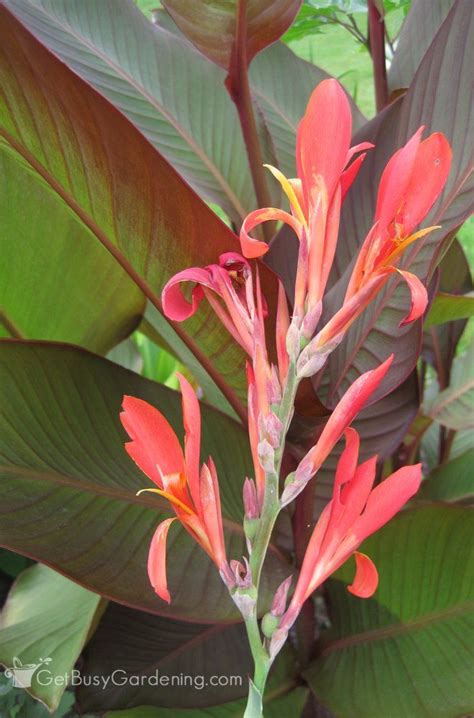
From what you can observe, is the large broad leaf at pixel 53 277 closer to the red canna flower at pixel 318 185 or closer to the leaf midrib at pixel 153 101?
the leaf midrib at pixel 153 101

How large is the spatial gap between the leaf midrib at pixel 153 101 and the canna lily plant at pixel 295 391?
592 mm

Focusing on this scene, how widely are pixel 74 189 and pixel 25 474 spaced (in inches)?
10.6

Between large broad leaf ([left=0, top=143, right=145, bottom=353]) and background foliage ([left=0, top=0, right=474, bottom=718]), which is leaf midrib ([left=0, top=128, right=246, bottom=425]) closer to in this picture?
background foliage ([left=0, top=0, right=474, bottom=718])

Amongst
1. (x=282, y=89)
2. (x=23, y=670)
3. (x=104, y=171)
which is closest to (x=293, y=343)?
(x=104, y=171)

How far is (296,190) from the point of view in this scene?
40 centimetres

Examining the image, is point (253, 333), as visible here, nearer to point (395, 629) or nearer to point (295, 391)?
point (295, 391)

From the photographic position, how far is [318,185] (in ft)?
1.24

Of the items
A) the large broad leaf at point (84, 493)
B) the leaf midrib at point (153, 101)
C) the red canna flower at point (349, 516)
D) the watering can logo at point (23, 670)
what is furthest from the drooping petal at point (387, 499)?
the leaf midrib at point (153, 101)

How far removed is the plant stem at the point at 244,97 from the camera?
28.0 inches

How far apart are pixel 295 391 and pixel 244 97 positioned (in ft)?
1.63

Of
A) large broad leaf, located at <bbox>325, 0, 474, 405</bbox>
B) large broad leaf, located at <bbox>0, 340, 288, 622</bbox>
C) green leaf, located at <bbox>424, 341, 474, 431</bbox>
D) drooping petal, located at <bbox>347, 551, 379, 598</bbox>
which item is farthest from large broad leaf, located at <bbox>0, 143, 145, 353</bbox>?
drooping petal, located at <bbox>347, 551, 379, 598</bbox>

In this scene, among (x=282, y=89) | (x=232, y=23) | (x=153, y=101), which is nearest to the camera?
Answer: (x=232, y=23)

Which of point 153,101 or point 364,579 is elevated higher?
point 153,101

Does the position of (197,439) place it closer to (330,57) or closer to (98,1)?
(98,1)
